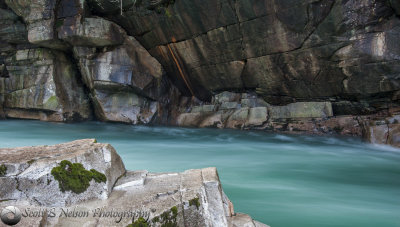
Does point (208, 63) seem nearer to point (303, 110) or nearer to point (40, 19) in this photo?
point (303, 110)

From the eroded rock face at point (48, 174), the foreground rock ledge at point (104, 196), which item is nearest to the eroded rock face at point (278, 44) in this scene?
the foreground rock ledge at point (104, 196)

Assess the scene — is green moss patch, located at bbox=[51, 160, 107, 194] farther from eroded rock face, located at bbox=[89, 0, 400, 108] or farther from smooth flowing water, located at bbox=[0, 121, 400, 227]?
eroded rock face, located at bbox=[89, 0, 400, 108]

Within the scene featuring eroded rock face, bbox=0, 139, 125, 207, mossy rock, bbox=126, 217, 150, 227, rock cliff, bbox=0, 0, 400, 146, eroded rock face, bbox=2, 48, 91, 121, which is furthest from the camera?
eroded rock face, bbox=2, 48, 91, 121

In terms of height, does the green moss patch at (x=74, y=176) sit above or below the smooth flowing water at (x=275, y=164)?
above

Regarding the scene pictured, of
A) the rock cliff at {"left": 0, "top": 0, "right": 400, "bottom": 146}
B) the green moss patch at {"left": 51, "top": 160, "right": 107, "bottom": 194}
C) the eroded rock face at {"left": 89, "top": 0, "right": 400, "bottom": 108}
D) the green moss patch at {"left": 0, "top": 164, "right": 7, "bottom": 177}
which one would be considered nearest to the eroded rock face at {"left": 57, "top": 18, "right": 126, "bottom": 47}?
the rock cliff at {"left": 0, "top": 0, "right": 400, "bottom": 146}

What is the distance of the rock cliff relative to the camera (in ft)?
32.7

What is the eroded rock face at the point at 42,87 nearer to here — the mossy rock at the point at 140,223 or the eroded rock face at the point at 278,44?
the eroded rock face at the point at 278,44

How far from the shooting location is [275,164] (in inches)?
311

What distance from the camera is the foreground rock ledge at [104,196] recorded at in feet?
8.62

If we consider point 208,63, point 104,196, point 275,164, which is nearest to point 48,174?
point 104,196

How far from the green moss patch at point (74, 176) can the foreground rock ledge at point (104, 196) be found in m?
0.04

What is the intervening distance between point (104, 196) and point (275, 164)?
5880mm

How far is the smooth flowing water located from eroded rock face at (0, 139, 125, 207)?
238 cm

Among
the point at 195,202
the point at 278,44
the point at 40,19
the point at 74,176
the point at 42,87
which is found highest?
the point at 40,19
